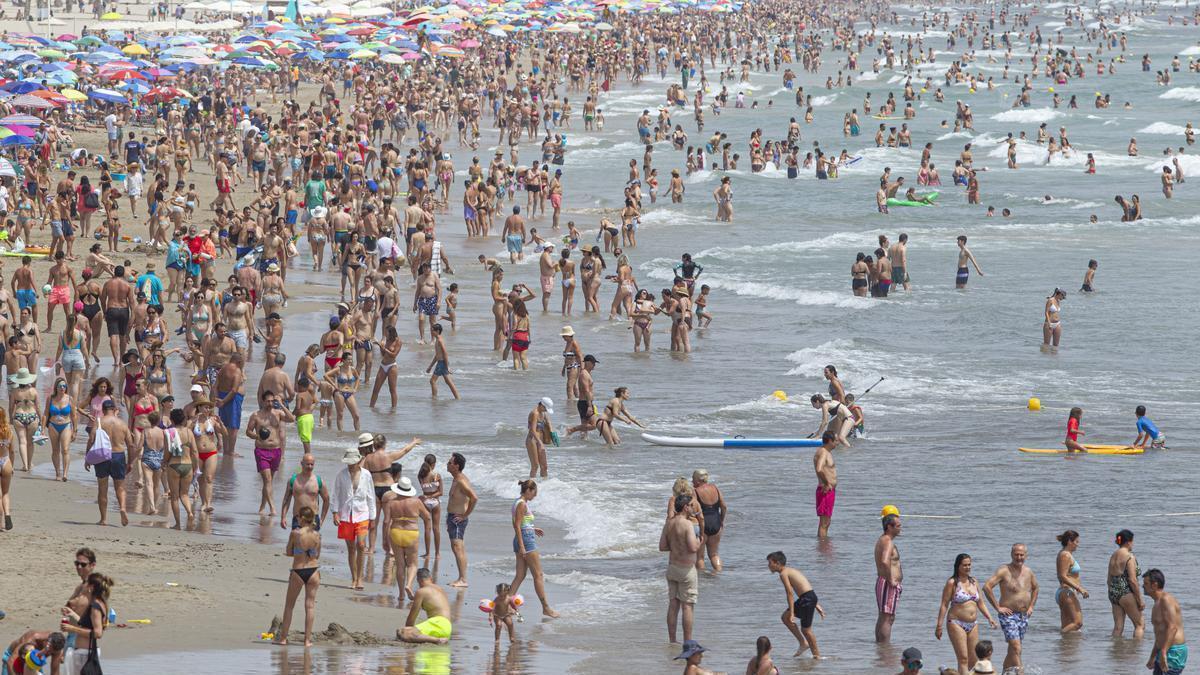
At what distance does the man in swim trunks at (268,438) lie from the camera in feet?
49.3

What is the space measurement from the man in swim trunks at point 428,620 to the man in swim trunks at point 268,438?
12.4 ft

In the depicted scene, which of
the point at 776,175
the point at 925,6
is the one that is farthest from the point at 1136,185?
the point at 925,6

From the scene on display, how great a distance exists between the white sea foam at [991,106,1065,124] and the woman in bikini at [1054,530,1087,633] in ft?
173

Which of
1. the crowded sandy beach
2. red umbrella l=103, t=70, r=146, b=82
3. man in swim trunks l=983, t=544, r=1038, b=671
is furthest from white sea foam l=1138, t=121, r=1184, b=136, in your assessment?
man in swim trunks l=983, t=544, r=1038, b=671

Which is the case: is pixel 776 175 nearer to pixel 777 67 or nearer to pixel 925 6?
pixel 777 67

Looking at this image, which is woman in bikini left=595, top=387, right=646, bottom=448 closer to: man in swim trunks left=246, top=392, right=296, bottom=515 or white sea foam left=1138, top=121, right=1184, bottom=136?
man in swim trunks left=246, top=392, right=296, bottom=515

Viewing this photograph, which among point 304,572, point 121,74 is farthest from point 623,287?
point 121,74

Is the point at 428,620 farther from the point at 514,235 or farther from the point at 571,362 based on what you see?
the point at 514,235

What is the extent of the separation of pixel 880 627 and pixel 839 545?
288cm

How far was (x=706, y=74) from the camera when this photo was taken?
244 ft

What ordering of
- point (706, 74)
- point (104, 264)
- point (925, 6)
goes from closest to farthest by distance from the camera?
1. point (104, 264)
2. point (706, 74)
3. point (925, 6)

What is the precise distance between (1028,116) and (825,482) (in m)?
51.2

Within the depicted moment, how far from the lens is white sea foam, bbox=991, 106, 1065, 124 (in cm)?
6306

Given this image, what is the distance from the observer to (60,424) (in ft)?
50.1
